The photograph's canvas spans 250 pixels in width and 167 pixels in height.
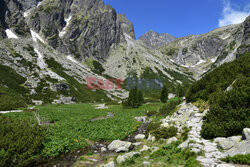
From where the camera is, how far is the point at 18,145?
9562 millimetres

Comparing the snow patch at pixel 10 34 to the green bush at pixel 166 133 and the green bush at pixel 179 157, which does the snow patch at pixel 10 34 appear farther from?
the green bush at pixel 179 157

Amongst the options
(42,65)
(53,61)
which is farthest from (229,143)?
(53,61)

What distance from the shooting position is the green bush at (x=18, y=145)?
8914 mm

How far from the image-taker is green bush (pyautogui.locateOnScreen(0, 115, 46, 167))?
8914 mm

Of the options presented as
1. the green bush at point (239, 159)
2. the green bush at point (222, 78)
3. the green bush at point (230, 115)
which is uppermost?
the green bush at point (222, 78)

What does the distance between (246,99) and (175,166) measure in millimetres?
7280

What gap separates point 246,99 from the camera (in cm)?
1036

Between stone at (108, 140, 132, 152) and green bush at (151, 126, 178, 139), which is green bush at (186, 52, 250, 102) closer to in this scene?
green bush at (151, 126, 178, 139)

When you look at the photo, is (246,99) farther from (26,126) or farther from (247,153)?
(26,126)

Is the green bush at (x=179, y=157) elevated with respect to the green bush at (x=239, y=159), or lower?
lower

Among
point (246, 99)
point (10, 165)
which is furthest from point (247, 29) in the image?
point (10, 165)

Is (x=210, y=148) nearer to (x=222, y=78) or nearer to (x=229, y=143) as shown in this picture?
(x=229, y=143)

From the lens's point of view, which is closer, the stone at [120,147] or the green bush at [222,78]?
the stone at [120,147]

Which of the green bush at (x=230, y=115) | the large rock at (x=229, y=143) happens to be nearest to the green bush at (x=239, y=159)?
the large rock at (x=229, y=143)
